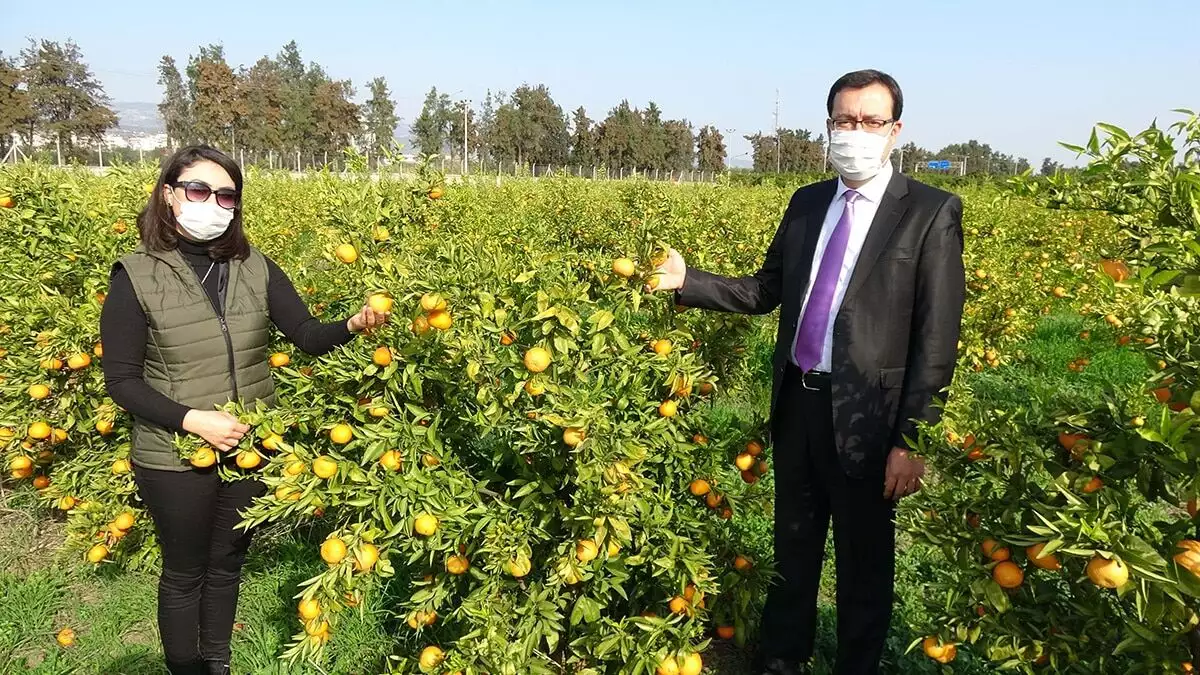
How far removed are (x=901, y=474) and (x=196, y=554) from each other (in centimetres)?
200

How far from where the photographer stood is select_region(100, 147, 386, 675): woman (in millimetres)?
1951

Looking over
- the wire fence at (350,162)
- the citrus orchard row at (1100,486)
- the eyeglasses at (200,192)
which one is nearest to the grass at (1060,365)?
the citrus orchard row at (1100,486)

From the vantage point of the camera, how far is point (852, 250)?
2.03m

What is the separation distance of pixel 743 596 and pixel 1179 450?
1.35 metres

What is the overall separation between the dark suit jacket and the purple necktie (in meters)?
0.07

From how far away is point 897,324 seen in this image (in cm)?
195

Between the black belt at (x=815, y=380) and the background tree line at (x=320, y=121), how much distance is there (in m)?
27.6

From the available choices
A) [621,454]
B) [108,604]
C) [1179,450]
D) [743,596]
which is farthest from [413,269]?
[108,604]

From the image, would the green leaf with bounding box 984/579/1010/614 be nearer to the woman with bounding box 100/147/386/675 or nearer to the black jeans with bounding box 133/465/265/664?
the woman with bounding box 100/147/386/675

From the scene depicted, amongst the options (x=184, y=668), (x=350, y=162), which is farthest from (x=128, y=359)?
(x=350, y=162)

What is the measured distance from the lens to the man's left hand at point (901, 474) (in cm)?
186

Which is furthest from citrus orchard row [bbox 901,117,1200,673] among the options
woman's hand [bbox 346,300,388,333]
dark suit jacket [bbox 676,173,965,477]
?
woman's hand [bbox 346,300,388,333]

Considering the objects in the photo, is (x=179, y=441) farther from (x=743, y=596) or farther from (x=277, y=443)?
(x=743, y=596)

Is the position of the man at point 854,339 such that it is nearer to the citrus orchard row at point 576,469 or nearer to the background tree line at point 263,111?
the citrus orchard row at point 576,469
